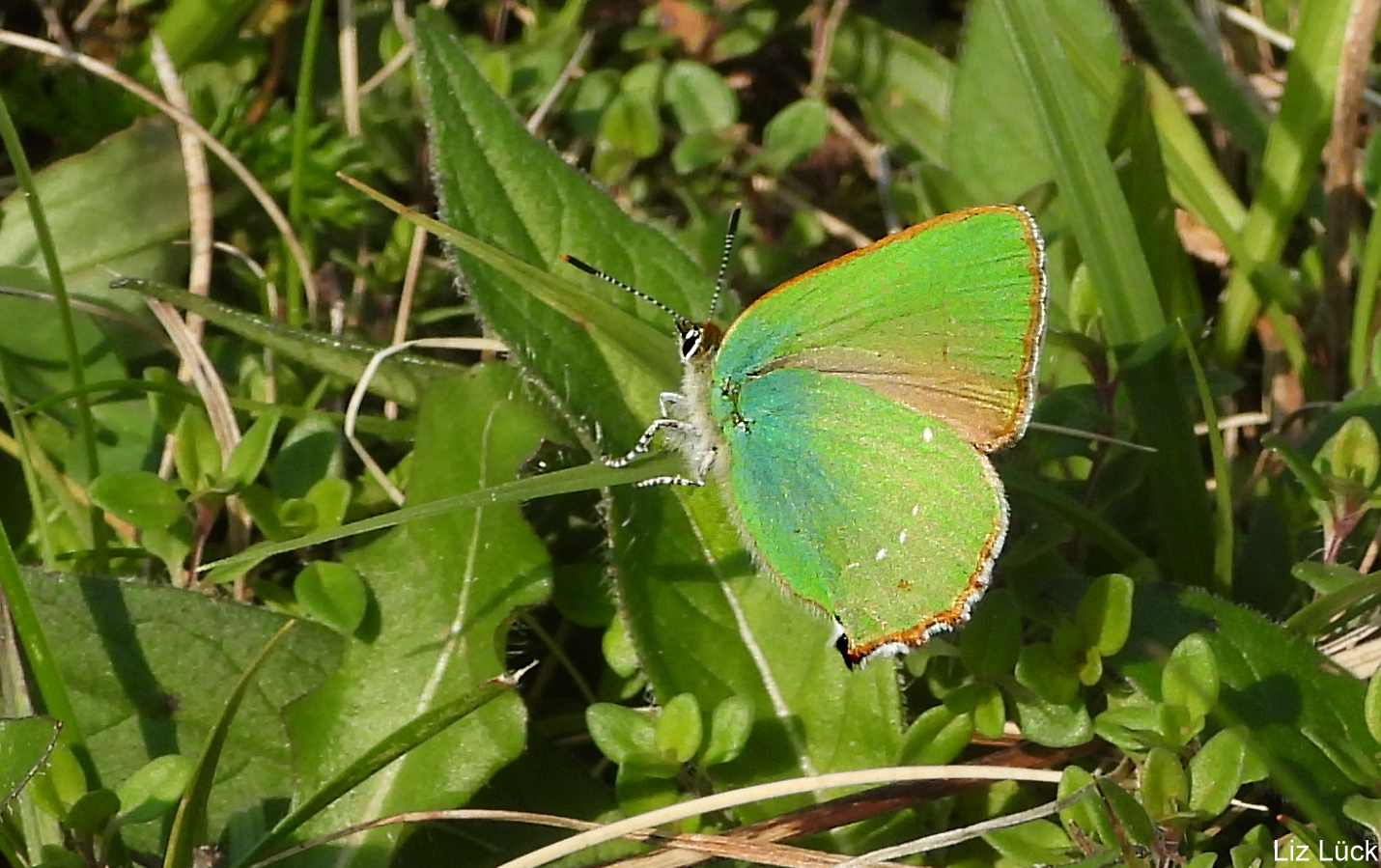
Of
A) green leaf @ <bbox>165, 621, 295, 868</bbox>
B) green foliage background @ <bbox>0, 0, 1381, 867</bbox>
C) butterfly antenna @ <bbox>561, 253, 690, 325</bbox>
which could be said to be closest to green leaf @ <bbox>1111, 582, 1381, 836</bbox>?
green foliage background @ <bbox>0, 0, 1381, 867</bbox>

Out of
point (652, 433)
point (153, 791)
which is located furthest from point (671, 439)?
point (153, 791)

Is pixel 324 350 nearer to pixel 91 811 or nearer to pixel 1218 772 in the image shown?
pixel 91 811

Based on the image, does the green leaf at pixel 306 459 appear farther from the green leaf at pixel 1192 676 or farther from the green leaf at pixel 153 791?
the green leaf at pixel 1192 676

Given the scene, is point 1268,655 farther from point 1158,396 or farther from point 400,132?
point 400,132

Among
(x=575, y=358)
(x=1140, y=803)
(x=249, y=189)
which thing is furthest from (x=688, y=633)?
(x=249, y=189)

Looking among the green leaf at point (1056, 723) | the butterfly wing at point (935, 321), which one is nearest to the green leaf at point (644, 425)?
the green leaf at point (1056, 723)
